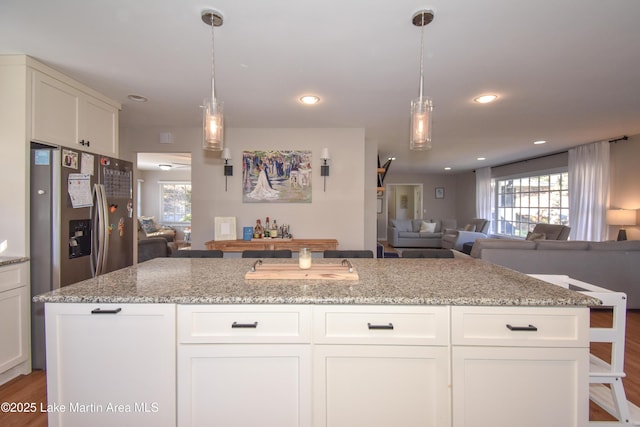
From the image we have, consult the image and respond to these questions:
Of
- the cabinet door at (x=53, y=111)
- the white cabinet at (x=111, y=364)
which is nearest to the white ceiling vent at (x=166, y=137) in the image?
the cabinet door at (x=53, y=111)

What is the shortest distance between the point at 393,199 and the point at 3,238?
393 inches

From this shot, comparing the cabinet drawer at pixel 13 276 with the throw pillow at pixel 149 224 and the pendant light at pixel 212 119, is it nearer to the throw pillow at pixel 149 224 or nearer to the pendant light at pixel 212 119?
the pendant light at pixel 212 119

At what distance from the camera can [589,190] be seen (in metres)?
4.92

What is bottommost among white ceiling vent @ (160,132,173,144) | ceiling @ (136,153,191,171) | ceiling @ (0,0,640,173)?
white ceiling vent @ (160,132,173,144)

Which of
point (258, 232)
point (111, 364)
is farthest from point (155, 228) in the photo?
point (111, 364)

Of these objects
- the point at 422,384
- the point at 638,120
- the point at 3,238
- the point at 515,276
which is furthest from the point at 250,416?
the point at 638,120

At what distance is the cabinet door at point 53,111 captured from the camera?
206 cm

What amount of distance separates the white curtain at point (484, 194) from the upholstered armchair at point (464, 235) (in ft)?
1.51

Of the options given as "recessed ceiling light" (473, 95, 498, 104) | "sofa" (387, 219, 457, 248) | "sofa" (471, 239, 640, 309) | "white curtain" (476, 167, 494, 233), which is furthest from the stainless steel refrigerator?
"white curtain" (476, 167, 494, 233)

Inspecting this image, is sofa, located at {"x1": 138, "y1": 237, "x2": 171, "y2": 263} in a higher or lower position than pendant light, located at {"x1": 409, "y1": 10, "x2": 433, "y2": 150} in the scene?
lower

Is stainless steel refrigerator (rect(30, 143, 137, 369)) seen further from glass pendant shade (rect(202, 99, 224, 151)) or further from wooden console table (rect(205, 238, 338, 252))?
glass pendant shade (rect(202, 99, 224, 151))

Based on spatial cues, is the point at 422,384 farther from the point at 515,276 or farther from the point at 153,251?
the point at 153,251

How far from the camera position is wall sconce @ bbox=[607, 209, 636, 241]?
13.5 feet

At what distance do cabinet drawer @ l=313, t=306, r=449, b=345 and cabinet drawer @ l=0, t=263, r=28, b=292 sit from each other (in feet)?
7.07
